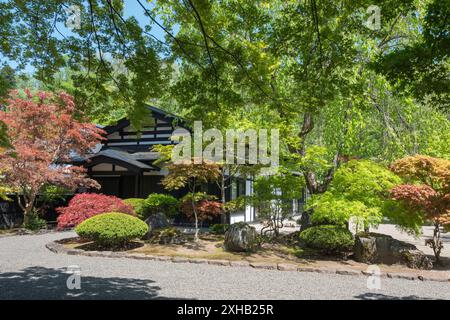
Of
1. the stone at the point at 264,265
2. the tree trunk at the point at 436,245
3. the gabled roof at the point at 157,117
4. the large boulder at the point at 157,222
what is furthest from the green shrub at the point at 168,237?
the tree trunk at the point at 436,245

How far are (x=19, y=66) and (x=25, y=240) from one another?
355 inches

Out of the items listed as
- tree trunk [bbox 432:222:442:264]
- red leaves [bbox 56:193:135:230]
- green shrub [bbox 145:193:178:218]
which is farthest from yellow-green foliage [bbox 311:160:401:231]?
red leaves [bbox 56:193:135:230]

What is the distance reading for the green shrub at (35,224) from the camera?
1539 centimetres

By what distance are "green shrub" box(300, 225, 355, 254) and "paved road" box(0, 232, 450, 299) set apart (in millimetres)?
1674

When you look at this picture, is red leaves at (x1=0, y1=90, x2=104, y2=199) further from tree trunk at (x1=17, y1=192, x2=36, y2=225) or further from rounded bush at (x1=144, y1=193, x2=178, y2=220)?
rounded bush at (x1=144, y1=193, x2=178, y2=220)

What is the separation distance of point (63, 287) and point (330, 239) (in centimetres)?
661

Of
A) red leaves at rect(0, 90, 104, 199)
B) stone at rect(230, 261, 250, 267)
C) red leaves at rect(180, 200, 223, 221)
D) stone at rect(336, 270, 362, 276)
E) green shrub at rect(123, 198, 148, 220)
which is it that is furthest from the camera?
green shrub at rect(123, 198, 148, 220)

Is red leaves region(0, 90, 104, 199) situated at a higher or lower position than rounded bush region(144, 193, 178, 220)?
higher

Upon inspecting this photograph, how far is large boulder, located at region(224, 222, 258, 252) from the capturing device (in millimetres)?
10281

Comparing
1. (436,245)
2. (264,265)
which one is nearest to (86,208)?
(264,265)

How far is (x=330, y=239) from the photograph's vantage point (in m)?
9.31

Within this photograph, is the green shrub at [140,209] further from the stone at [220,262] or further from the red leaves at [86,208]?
the stone at [220,262]

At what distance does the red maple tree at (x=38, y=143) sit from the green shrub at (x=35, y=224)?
0.20m
